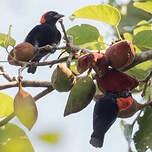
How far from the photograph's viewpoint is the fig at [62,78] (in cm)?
105

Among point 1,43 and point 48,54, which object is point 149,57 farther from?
point 1,43

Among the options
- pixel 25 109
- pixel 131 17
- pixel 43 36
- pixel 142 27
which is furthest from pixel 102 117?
pixel 131 17

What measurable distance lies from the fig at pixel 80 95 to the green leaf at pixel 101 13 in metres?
0.46

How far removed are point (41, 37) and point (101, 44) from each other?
0.26 metres

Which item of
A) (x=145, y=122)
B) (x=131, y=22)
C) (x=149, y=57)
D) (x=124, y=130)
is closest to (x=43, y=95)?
(x=149, y=57)

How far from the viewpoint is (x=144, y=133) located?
4.62 ft

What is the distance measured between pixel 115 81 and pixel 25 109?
0.89 ft

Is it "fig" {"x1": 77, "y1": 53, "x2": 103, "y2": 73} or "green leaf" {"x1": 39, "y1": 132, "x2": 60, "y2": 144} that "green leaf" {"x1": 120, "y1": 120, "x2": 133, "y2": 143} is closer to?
"fig" {"x1": 77, "y1": 53, "x2": 103, "y2": 73}

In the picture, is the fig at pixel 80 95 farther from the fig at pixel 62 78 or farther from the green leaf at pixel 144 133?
the green leaf at pixel 144 133

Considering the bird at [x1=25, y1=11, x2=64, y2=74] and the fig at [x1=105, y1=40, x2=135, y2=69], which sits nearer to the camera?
the fig at [x1=105, y1=40, x2=135, y2=69]

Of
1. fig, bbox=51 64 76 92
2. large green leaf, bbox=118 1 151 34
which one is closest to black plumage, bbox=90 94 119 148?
fig, bbox=51 64 76 92

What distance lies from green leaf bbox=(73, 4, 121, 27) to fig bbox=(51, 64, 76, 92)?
0.43 metres

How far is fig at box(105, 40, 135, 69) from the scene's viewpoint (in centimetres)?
105

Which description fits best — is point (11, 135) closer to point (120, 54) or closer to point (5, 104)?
point (5, 104)
